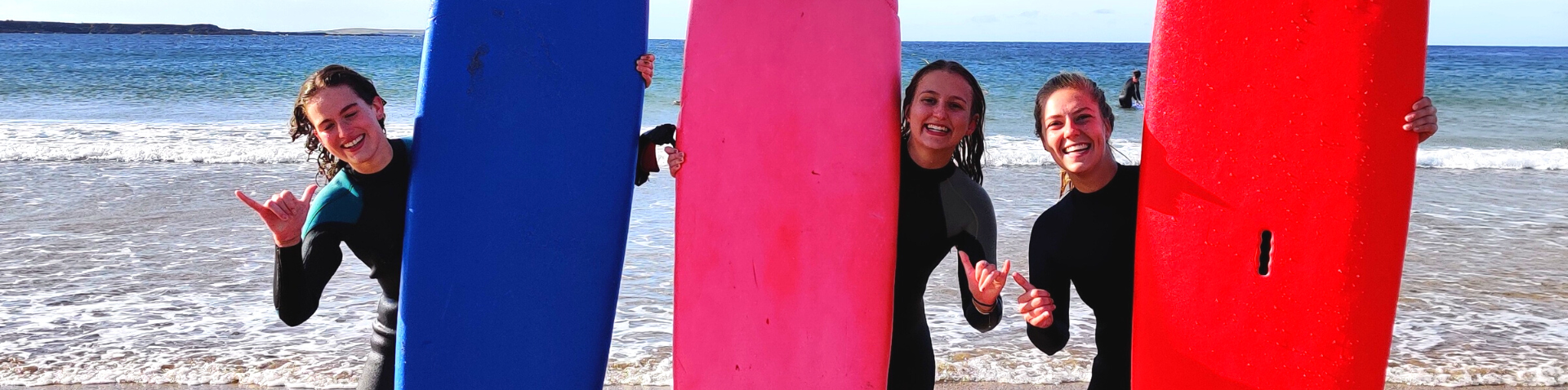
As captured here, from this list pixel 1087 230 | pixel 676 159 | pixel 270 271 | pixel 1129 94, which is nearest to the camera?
pixel 1087 230

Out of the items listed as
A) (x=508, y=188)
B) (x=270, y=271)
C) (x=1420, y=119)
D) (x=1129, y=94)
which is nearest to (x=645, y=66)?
(x=508, y=188)

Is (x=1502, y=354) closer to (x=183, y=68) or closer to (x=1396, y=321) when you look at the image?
(x=1396, y=321)

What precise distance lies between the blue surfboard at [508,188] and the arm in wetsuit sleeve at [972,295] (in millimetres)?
761

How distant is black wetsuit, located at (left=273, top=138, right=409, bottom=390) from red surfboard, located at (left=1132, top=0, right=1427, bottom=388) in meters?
1.60

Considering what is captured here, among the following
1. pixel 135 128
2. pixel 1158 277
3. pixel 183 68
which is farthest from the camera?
pixel 183 68

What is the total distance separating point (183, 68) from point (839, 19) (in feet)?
79.7

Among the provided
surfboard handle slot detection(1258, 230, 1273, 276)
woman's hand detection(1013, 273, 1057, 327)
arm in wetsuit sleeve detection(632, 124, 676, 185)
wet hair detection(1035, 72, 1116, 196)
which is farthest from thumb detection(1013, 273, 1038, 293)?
arm in wetsuit sleeve detection(632, 124, 676, 185)

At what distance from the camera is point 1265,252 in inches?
89.2

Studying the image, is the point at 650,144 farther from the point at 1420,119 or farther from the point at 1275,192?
the point at 1420,119

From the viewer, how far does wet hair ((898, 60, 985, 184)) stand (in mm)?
2322

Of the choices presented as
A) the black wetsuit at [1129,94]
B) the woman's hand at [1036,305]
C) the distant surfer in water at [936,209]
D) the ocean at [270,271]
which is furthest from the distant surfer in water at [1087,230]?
the black wetsuit at [1129,94]

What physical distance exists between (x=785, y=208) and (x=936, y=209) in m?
0.33

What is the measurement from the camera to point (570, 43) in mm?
2391

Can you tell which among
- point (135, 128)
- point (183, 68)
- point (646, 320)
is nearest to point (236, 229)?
point (646, 320)
